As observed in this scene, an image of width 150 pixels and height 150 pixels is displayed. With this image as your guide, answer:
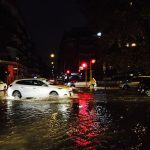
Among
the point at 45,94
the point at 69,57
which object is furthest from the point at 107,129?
the point at 69,57

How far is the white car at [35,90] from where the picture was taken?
27891mm

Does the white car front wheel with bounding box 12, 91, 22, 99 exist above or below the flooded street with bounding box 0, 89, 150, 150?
above

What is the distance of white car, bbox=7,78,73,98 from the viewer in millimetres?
27891

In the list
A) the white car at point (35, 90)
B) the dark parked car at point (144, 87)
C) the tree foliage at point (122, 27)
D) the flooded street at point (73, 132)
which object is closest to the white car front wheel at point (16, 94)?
the white car at point (35, 90)

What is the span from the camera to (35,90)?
28234mm

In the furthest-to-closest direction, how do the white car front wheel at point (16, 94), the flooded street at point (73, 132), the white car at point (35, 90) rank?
1. the white car front wheel at point (16, 94)
2. the white car at point (35, 90)
3. the flooded street at point (73, 132)

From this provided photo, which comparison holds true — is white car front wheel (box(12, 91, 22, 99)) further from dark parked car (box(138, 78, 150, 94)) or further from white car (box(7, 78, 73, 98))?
dark parked car (box(138, 78, 150, 94))

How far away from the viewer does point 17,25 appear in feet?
368

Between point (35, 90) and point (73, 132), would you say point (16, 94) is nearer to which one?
point (35, 90)

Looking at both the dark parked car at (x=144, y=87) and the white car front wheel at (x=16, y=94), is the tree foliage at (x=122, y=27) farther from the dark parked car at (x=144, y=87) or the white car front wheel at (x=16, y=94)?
the white car front wheel at (x=16, y=94)

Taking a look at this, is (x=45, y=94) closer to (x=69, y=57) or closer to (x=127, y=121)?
(x=127, y=121)

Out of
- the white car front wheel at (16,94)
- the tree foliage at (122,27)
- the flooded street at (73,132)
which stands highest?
the tree foliage at (122,27)

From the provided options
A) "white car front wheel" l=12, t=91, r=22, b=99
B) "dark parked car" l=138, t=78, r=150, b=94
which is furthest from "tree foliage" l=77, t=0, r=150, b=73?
"white car front wheel" l=12, t=91, r=22, b=99

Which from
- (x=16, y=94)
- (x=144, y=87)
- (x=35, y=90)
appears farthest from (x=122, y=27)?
(x=16, y=94)
